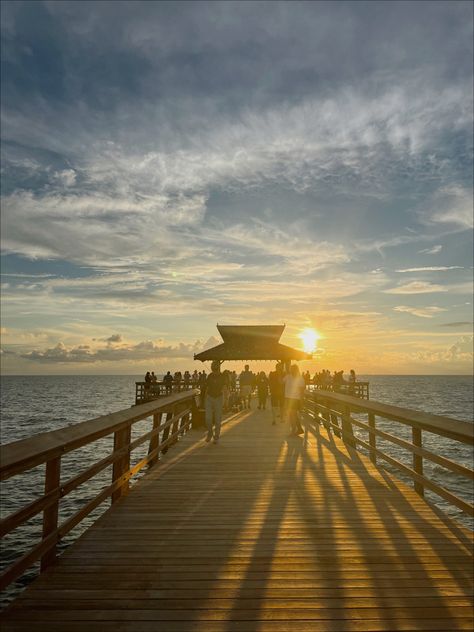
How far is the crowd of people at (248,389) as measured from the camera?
36.2 ft

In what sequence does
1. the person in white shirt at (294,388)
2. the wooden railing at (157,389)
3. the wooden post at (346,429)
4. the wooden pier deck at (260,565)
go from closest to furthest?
1. the wooden pier deck at (260,565)
2. the wooden post at (346,429)
3. the person in white shirt at (294,388)
4. the wooden railing at (157,389)

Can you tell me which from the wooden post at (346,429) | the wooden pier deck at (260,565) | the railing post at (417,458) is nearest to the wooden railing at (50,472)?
the wooden pier deck at (260,565)

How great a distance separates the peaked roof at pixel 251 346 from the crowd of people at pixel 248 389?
2.27 metres

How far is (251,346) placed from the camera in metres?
28.6

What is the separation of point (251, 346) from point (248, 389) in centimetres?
586

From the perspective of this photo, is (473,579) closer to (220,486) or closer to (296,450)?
(220,486)

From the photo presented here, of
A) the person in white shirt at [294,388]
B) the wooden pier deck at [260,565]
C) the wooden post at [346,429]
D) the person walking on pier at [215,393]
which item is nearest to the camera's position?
the wooden pier deck at [260,565]

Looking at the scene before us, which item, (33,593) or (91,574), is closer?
(33,593)

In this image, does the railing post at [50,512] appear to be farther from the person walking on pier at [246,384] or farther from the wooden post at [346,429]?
the person walking on pier at [246,384]

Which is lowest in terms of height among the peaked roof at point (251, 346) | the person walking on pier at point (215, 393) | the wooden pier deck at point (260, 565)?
the wooden pier deck at point (260, 565)

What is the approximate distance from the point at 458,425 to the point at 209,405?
24.1 feet

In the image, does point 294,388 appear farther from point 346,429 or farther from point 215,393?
point 215,393

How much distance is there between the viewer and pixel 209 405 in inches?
435

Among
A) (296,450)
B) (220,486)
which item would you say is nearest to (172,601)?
(220,486)
